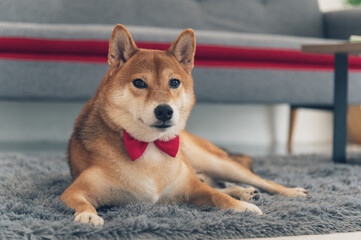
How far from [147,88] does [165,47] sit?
1.31 meters

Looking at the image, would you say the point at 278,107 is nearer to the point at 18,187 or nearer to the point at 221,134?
the point at 221,134

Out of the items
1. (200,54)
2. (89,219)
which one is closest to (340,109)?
(200,54)

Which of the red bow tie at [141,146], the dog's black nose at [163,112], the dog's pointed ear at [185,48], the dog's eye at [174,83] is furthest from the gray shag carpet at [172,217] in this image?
the dog's pointed ear at [185,48]

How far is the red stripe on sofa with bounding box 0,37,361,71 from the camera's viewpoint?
98.4 inches

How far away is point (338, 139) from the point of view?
8.18 ft

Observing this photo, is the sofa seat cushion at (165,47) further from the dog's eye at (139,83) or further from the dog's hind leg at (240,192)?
the dog's eye at (139,83)

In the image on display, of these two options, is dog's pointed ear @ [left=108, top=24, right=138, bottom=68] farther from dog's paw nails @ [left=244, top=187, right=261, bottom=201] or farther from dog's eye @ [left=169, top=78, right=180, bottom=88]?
dog's paw nails @ [left=244, top=187, right=261, bottom=201]

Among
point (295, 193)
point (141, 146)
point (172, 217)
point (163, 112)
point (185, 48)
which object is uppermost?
point (185, 48)

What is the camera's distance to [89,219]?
1107mm

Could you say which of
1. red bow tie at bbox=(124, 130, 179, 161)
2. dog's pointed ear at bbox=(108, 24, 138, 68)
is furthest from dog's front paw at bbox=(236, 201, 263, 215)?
dog's pointed ear at bbox=(108, 24, 138, 68)

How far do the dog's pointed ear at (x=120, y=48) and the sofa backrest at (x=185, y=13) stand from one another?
214cm

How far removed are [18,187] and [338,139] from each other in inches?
73.2

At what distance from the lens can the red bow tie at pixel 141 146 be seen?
4.31 ft

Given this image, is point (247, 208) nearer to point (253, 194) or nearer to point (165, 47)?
point (253, 194)
